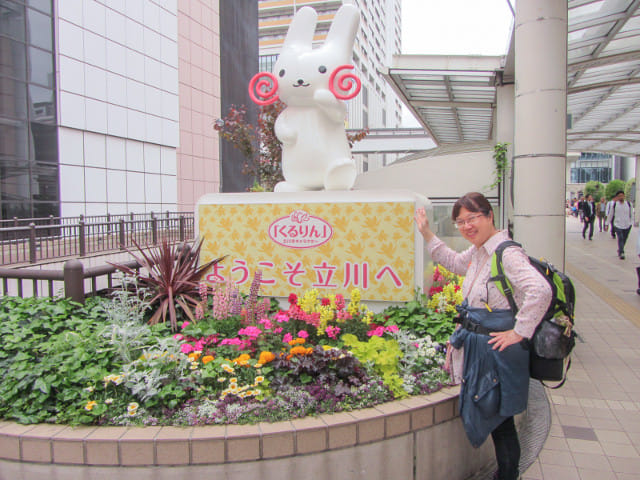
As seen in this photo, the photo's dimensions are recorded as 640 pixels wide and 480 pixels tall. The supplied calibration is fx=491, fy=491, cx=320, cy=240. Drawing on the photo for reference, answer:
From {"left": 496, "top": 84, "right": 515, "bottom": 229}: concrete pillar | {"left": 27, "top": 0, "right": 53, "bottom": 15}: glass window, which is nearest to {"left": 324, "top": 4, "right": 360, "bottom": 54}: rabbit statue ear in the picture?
{"left": 496, "top": 84, "right": 515, "bottom": 229}: concrete pillar

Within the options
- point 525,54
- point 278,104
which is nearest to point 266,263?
point 525,54

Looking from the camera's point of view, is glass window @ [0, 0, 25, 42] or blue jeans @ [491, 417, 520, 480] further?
glass window @ [0, 0, 25, 42]

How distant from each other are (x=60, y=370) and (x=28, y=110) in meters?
15.7

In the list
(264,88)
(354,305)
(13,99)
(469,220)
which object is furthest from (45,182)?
(469,220)

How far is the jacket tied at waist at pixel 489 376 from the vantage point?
2.56 meters

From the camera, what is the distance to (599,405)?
4.15 m

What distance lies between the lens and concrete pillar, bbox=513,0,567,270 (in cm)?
536

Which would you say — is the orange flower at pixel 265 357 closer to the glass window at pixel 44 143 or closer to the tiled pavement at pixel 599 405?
the tiled pavement at pixel 599 405

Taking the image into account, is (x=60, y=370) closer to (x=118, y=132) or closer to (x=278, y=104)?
(x=278, y=104)

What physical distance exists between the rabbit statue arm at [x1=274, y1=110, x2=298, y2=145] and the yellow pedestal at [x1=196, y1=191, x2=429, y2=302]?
0.90 meters

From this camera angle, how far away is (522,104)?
5535 mm

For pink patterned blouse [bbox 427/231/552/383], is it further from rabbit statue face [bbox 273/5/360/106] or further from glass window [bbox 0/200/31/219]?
glass window [bbox 0/200/31/219]

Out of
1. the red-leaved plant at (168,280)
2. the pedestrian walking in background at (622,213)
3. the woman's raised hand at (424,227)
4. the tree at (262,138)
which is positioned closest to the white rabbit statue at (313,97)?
the red-leaved plant at (168,280)

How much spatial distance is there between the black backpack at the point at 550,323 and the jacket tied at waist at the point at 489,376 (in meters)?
0.07
